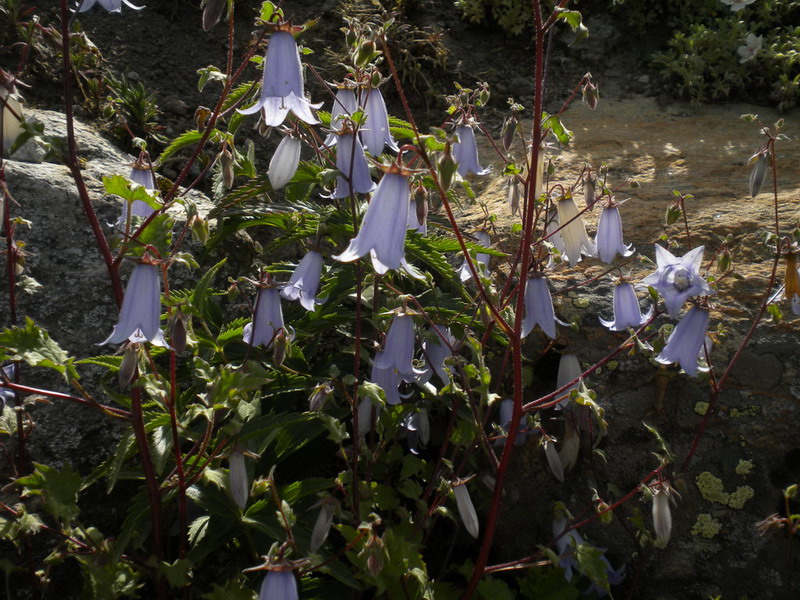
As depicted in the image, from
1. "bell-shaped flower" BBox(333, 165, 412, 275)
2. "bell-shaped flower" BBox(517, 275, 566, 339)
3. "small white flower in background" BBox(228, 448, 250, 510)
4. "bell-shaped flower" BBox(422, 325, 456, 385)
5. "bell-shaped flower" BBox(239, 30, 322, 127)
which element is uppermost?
"bell-shaped flower" BBox(239, 30, 322, 127)

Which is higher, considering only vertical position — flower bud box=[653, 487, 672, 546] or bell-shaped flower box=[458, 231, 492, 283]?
bell-shaped flower box=[458, 231, 492, 283]

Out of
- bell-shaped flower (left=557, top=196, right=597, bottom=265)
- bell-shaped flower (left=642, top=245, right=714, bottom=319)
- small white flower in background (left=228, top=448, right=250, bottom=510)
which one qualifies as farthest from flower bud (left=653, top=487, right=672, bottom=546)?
small white flower in background (left=228, top=448, right=250, bottom=510)

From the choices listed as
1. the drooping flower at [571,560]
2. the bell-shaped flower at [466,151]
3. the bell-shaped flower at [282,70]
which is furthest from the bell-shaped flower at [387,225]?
the drooping flower at [571,560]

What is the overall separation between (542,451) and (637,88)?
3617 mm

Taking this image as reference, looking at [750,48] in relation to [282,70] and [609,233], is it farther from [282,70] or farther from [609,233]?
[282,70]

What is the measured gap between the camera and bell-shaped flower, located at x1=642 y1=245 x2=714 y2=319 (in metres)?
2.29

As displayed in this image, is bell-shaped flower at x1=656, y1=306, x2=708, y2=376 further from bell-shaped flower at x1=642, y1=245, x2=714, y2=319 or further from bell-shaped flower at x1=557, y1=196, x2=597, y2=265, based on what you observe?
bell-shaped flower at x1=557, y1=196, x2=597, y2=265

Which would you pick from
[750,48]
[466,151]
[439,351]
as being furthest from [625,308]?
[750,48]

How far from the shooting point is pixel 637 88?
557 cm

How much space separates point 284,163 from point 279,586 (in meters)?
1.45

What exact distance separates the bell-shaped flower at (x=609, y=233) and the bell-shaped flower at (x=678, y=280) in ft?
1.62

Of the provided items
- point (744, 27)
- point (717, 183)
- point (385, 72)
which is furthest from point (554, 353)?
point (744, 27)

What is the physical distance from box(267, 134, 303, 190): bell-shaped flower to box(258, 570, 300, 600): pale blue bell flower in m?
1.34

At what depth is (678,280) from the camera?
2.35m
